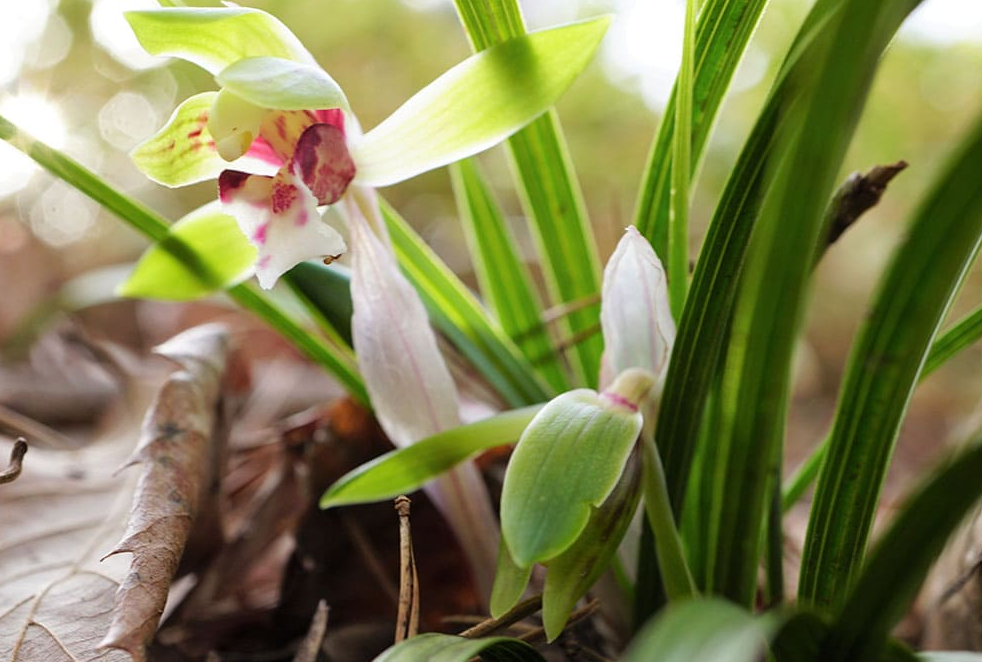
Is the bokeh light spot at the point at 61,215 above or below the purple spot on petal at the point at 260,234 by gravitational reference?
above

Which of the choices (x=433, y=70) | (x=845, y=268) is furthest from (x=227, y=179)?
(x=845, y=268)

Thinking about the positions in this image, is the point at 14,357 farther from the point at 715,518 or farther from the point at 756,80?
the point at 756,80

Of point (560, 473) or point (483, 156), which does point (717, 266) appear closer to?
point (560, 473)

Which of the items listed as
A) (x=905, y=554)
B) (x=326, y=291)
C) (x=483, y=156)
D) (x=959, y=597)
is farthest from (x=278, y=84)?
(x=483, y=156)

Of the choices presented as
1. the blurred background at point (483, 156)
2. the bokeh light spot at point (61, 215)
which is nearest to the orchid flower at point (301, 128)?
the blurred background at point (483, 156)

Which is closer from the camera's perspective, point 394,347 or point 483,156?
point 394,347

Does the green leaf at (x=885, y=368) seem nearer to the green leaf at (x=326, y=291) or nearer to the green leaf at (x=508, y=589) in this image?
the green leaf at (x=508, y=589)
